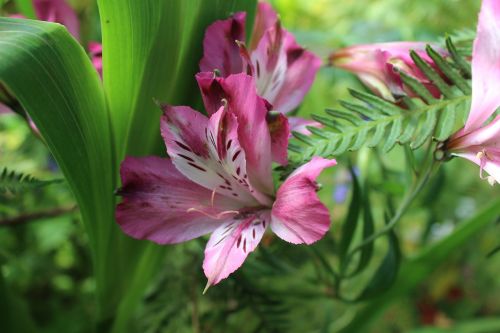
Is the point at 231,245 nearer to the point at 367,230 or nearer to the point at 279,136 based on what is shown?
the point at 279,136

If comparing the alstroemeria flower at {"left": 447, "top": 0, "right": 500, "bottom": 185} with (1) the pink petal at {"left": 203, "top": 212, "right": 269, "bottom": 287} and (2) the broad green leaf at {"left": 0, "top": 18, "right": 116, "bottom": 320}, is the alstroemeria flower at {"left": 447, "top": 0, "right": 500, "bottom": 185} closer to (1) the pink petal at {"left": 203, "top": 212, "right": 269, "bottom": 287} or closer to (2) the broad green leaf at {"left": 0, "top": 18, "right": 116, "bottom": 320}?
(1) the pink petal at {"left": 203, "top": 212, "right": 269, "bottom": 287}

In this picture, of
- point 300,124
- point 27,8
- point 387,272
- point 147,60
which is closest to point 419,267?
point 387,272

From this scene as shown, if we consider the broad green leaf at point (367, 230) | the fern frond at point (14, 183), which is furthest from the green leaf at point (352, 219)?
the fern frond at point (14, 183)

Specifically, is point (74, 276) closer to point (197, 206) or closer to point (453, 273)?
point (197, 206)

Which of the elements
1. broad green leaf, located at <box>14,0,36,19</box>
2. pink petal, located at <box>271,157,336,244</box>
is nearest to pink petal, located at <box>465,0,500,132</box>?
pink petal, located at <box>271,157,336,244</box>

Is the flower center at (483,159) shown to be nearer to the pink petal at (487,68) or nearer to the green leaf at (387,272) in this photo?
the pink petal at (487,68)

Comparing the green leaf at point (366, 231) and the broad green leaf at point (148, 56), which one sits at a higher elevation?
the broad green leaf at point (148, 56)

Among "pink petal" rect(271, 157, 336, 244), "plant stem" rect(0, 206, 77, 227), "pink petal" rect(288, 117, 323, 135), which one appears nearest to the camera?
"pink petal" rect(271, 157, 336, 244)
